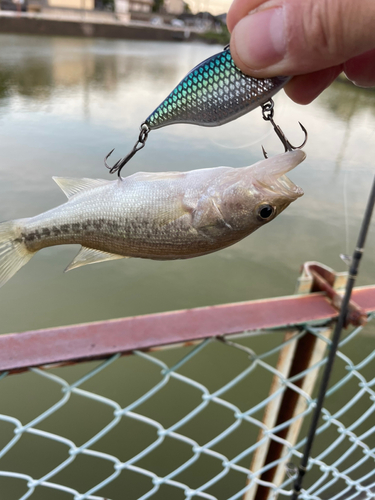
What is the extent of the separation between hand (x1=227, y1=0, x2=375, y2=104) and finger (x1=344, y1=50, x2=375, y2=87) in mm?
264

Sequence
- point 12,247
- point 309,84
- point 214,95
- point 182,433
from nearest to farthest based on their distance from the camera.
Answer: point 214,95 → point 12,247 → point 309,84 → point 182,433

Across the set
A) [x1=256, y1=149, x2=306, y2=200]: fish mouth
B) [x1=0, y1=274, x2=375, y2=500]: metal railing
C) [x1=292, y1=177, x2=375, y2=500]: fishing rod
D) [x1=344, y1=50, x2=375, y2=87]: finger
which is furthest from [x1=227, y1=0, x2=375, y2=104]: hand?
[x1=0, y1=274, x2=375, y2=500]: metal railing

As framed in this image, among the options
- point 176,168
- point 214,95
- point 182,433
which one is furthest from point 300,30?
point 176,168

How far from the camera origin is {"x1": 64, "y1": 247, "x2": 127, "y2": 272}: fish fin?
536 mm

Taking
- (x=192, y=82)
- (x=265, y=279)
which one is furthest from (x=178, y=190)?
(x=265, y=279)

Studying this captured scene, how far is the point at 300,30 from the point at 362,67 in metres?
0.34

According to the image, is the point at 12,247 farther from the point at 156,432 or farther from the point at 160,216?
the point at 156,432

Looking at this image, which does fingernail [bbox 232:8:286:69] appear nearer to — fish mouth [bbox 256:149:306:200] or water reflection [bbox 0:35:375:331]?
fish mouth [bbox 256:149:306:200]

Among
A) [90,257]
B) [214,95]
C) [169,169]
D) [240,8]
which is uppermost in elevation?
[240,8]

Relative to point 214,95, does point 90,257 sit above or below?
below

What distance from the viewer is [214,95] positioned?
0.46 m

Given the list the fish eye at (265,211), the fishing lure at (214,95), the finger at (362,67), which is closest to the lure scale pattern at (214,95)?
the fishing lure at (214,95)

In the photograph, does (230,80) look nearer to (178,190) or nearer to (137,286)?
(178,190)

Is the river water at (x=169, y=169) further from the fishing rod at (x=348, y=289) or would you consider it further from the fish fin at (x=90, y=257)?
the fish fin at (x=90, y=257)
